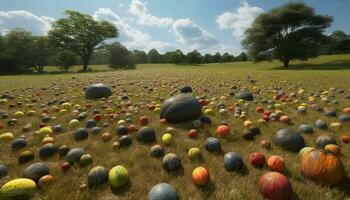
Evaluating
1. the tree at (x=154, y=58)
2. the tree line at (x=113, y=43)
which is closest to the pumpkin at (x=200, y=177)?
the tree line at (x=113, y=43)

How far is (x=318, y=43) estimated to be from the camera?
42.9 m

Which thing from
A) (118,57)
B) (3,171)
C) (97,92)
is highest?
(118,57)

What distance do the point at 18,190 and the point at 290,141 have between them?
434cm

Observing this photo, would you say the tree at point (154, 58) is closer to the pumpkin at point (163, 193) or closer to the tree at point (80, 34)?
the tree at point (80, 34)

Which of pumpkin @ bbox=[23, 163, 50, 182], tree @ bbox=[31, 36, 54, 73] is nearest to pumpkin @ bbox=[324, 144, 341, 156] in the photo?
pumpkin @ bbox=[23, 163, 50, 182]

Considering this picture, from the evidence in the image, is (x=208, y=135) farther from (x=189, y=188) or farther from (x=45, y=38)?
(x=45, y=38)

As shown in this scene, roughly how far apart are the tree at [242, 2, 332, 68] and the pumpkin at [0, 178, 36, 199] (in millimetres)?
46547

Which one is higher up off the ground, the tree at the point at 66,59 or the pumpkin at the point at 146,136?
the tree at the point at 66,59

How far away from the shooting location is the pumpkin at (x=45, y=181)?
10.5 ft

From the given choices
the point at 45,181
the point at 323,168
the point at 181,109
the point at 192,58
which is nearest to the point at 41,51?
the point at 192,58

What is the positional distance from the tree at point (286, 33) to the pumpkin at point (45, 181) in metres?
46.3

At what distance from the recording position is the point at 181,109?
5.71m

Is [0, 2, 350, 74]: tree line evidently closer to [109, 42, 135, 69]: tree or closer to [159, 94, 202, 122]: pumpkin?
[109, 42, 135, 69]: tree

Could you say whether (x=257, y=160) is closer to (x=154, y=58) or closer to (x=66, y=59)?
(x=66, y=59)
